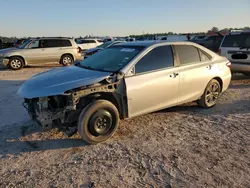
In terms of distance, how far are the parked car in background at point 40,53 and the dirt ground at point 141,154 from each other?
876cm

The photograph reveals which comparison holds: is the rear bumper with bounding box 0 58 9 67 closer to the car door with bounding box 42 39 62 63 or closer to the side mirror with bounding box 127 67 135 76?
the car door with bounding box 42 39 62 63

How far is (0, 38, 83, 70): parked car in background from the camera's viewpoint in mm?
13172

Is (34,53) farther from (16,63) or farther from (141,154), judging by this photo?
(141,154)

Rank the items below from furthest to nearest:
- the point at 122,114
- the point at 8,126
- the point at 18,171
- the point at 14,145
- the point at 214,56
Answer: the point at 214,56 → the point at 8,126 → the point at 122,114 → the point at 14,145 → the point at 18,171

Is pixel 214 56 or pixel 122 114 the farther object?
pixel 214 56

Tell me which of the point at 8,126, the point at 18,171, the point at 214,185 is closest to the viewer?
the point at 214,185

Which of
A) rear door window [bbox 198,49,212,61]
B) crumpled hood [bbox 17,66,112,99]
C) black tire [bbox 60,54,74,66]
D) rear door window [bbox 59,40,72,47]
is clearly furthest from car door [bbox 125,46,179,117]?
rear door window [bbox 59,40,72,47]

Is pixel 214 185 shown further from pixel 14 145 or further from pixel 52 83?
pixel 14 145

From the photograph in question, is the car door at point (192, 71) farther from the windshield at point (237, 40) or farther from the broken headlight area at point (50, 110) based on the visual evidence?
the windshield at point (237, 40)

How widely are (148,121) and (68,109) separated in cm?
185

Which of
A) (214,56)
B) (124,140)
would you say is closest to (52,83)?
(124,140)

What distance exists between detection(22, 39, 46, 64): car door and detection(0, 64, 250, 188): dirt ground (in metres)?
8.85

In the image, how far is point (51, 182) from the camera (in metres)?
3.05

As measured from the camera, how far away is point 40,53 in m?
13.8
